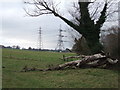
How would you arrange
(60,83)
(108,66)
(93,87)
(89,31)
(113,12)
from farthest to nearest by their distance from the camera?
(113,12) → (89,31) → (108,66) → (60,83) → (93,87)

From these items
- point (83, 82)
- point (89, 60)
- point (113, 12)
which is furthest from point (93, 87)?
point (113, 12)

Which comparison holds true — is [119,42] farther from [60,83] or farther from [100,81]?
[60,83]

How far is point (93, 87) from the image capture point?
36.0 feet

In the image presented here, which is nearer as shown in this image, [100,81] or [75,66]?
[100,81]

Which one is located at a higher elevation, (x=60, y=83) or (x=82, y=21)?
(x=82, y=21)

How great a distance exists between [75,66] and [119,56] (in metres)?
3.66

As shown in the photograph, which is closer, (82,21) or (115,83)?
(115,83)

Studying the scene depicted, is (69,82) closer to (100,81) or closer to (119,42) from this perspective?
(100,81)

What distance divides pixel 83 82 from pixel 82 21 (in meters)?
12.8

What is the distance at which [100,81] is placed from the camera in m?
12.3

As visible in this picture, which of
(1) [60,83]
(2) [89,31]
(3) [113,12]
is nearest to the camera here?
(1) [60,83]

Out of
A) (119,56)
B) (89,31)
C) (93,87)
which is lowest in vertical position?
(93,87)

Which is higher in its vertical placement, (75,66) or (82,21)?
(82,21)

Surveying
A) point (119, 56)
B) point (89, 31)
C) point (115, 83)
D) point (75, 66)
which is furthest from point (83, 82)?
point (89, 31)
